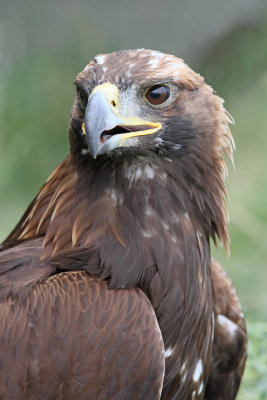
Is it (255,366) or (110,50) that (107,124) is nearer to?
(255,366)

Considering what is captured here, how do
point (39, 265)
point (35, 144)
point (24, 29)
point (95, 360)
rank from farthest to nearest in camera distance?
point (24, 29), point (35, 144), point (39, 265), point (95, 360)

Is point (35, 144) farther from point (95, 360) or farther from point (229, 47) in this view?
point (95, 360)

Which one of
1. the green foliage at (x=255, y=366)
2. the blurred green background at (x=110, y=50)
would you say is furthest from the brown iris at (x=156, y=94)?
→ the blurred green background at (x=110, y=50)

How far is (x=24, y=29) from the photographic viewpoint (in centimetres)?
787

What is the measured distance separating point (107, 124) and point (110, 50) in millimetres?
4718

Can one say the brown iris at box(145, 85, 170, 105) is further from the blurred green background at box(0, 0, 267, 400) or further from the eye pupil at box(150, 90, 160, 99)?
the blurred green background at box(0, 0, 267, 400)

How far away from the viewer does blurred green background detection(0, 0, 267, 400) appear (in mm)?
7027

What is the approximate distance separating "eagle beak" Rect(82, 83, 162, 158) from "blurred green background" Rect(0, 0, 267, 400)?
3.42 metres

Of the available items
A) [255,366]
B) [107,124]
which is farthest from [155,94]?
[255,366]

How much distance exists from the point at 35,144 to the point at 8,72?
28.9 inches

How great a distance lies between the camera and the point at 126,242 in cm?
302

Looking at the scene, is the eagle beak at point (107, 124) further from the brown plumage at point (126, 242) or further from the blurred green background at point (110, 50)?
the blurred green background at point (110, 50)

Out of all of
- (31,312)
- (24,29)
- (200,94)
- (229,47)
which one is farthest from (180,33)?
(31,312)

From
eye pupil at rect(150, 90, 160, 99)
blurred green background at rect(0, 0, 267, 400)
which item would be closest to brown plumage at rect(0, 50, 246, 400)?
eye pupil at rect(150, 90, 160, 99)
